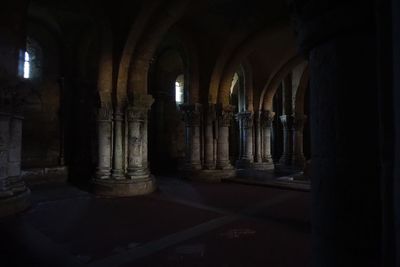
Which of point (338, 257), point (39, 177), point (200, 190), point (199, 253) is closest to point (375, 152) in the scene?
point (338, 257)

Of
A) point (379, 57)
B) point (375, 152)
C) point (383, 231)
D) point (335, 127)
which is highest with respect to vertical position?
point (379, 57)

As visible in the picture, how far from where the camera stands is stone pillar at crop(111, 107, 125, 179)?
7617 mm

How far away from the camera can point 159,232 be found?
169 inches

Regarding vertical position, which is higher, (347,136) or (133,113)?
(133,113)

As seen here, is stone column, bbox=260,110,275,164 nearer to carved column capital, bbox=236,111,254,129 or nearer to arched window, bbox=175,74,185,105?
carved column capital, bbox=236,111,254,129

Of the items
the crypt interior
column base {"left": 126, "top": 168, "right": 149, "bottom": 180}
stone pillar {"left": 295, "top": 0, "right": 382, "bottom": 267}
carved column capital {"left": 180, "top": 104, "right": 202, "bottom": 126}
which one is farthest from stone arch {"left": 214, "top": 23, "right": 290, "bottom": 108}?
stone pillar {"left": 295, "top": 0, "right": 382, "bottom": 267}

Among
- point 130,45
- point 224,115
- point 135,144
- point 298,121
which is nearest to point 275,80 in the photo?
point 298,121

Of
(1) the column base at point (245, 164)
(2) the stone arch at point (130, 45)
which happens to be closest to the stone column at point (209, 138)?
(2) the stone arch at point (130, 45)

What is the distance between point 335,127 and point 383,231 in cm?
54

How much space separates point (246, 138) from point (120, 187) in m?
7.92

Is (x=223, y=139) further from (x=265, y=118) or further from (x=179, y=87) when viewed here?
(x=179, y=87)

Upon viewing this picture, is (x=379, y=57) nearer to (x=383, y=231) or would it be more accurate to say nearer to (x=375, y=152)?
(x=375, y=152)

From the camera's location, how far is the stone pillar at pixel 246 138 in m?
13.7

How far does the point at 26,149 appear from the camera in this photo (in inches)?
396
